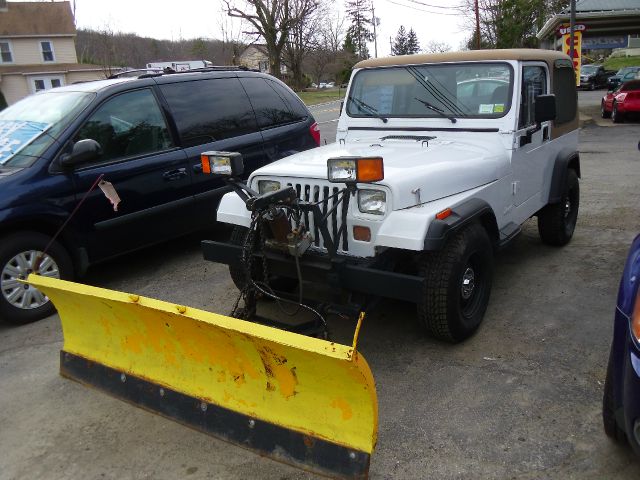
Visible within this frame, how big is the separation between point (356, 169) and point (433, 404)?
4.71ft

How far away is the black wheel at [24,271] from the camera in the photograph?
14.6ft

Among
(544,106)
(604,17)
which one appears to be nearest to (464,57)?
(544,106)

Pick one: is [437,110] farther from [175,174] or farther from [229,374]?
[229,374]

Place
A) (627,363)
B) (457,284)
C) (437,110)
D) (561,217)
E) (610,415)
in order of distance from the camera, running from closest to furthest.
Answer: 1. (627,363)
2. (610,415)
3. (457,284)
4. (437,110)
5. (561,217)

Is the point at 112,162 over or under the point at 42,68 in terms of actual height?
under

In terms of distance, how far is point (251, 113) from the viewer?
631 cm

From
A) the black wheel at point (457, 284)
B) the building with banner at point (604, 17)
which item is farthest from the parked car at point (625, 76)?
the black wheel at point (457, 284)

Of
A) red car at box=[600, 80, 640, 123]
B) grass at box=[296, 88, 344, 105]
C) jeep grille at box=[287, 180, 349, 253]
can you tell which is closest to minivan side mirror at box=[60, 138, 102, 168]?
jeep grille at box=[287, 180, 349, 253]

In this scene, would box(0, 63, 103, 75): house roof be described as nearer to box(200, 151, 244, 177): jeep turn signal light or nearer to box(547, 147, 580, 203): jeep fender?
box(547, 147, 580, 203): jeep fender

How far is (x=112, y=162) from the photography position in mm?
5121

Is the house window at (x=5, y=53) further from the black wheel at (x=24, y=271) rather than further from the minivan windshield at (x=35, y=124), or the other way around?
the black wheel at (x=24, y=271)

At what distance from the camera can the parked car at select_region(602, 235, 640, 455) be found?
2227 millimetres

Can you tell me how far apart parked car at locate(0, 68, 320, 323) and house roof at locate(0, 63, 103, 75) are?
39.8m

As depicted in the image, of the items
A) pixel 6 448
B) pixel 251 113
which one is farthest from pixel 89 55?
pixel 6 448
